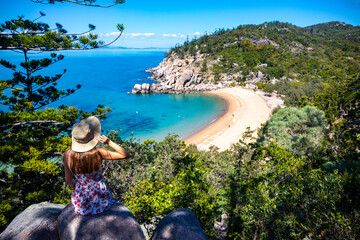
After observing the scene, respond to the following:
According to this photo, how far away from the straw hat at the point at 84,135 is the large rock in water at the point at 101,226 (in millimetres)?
1390

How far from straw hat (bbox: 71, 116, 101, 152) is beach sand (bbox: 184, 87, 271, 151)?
76.5 ft

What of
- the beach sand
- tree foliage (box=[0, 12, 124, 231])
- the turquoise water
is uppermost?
tree foliage (box=[0, 12, 124, 231])

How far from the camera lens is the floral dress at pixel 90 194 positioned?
2.74 m

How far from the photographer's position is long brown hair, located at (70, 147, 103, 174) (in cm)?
246

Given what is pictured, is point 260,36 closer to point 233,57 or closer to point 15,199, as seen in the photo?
point 233,57

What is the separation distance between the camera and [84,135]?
2.33m

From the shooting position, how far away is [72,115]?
9.02 meters

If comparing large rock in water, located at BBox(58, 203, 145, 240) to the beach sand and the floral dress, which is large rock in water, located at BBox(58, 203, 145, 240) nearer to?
the floral dress

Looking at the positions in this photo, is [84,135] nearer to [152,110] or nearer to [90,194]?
[90,194]

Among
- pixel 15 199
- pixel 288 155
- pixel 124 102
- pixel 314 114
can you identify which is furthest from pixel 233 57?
pixel 15 199

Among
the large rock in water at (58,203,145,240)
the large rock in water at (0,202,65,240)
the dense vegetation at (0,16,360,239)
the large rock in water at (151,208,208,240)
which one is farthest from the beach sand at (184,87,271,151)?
the large rock in water at (58,203,145,240)

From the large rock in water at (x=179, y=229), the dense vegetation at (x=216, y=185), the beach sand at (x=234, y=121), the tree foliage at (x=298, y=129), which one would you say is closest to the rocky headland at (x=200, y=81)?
the beach sand at (x=234, y=121)

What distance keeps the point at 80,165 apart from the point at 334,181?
21.9 feet

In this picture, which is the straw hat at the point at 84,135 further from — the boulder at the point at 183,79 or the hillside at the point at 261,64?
the boulder at the point at 183,79
